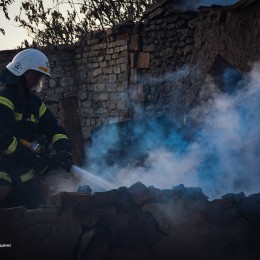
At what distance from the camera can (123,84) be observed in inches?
446

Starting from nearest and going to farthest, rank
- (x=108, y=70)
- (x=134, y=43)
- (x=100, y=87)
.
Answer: (x=134, y=43) < (x=108, y=70) < (x=100, y=87)

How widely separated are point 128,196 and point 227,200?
→ 834 mm

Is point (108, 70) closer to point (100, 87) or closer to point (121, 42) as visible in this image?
point (100, 87)

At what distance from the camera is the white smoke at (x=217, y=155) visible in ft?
21.4

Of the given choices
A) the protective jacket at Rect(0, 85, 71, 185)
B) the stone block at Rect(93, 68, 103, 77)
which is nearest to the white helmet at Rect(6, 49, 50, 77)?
the protective jacket at Rect(0, 85, 71, 185)

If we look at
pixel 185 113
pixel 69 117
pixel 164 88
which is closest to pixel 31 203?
pixel 69 117

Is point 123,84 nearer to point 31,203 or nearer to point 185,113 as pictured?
point 185,113

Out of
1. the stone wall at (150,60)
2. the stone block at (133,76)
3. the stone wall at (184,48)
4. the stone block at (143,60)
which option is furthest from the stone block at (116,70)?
the stone block at (143,60)

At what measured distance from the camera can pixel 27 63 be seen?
557 centimetres

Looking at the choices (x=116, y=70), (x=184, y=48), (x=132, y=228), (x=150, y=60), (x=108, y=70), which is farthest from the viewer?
(x=108, y=70)

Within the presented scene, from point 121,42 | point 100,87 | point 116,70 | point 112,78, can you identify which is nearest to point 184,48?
point 121,42

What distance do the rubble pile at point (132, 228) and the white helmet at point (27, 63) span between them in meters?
1.80

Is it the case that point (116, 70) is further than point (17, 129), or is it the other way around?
point (116, 70)

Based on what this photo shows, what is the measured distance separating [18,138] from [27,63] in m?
0.82
